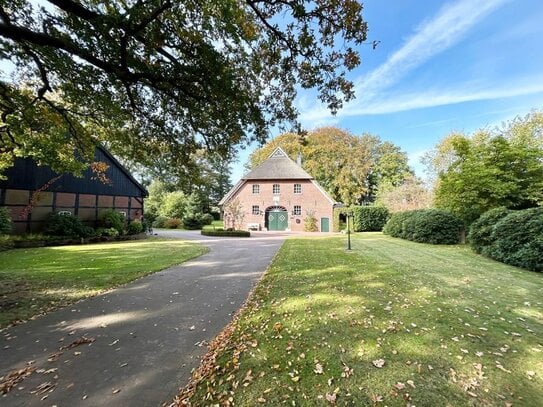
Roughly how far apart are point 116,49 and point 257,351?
223 inches

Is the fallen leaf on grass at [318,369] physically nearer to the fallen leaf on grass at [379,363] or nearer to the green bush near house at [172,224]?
the fallen leaf on grass at [379,363]

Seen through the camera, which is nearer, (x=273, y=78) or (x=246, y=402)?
(x=246, y=402)

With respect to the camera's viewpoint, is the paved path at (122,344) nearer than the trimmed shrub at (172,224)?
Yes

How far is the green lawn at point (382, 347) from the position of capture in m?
2.78

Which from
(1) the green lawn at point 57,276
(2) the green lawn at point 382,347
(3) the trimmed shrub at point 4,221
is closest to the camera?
(2) the green lawn at point 382,347

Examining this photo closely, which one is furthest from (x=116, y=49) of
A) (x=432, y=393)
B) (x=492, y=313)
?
(x=492, y=313)

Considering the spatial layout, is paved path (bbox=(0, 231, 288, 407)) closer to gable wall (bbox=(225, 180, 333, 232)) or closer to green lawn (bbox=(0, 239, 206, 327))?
green lawn (bbox=(0, 239, 206, 327))

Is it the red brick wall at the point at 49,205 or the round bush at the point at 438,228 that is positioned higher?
the red brick wall at the point at 49,205

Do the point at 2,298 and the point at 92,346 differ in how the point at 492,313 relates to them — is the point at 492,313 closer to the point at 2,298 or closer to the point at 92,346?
the point at 92,346

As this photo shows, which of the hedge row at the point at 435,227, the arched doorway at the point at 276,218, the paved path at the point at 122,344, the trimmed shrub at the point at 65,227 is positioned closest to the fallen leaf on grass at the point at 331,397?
the paved path at the point at 122,344

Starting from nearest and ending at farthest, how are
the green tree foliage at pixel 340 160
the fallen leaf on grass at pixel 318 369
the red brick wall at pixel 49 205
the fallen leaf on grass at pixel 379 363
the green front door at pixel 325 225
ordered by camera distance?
the fallen leaf on grass at pixel 318 369 → the fallen leaf on grass at pixel 379 363 → the red brick wall at pixel 49 205 → the green front door at pixel 325 225 → the green tree foliage at pixel 340 160

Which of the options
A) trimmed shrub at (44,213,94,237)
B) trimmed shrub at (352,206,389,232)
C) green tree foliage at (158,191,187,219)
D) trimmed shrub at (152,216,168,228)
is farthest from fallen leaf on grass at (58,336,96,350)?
green tree foliage at (158,191,187,219)

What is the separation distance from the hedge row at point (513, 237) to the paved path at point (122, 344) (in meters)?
9.39

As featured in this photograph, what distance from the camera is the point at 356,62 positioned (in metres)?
5.87
